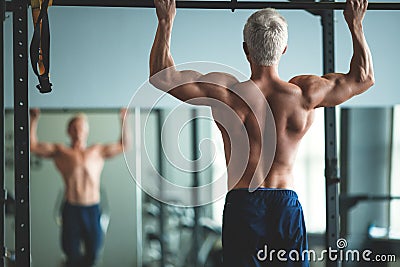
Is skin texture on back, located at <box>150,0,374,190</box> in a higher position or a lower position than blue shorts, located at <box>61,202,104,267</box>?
higher

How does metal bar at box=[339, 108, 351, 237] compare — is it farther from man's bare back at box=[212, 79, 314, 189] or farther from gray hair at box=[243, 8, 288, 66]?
gray hair at box=[243, 8, 288, 66]

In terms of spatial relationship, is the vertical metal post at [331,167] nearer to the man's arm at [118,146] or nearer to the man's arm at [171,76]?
the man's arm at [171,76]

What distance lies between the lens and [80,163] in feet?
23.7

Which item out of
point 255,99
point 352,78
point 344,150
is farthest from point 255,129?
point 344,150

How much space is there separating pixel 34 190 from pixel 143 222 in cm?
114

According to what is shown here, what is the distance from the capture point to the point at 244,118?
10.5 feet

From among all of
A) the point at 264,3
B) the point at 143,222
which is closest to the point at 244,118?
the point at 264,3

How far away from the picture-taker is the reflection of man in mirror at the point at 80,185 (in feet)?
23.2

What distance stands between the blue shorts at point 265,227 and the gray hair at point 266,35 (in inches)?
24.2

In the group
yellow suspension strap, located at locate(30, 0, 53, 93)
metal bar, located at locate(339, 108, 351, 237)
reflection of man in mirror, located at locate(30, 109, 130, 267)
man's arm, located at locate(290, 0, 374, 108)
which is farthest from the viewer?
reflection of man in mirror, located at locate(30, 109, 130, 267)

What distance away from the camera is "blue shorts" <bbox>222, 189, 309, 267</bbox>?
3199 mm

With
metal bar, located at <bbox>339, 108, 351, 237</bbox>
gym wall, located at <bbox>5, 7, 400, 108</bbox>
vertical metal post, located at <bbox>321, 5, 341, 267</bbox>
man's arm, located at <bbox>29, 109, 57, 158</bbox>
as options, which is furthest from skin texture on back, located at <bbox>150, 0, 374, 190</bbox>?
man's arm, located at <bbox>29, 109, 57, 158</bbox>

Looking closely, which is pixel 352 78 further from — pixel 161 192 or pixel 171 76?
pixel 161 192

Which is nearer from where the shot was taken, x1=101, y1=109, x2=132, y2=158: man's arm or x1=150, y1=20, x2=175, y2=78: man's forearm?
x1=150, y1=20, x2=175, y2=78: man's forearm
